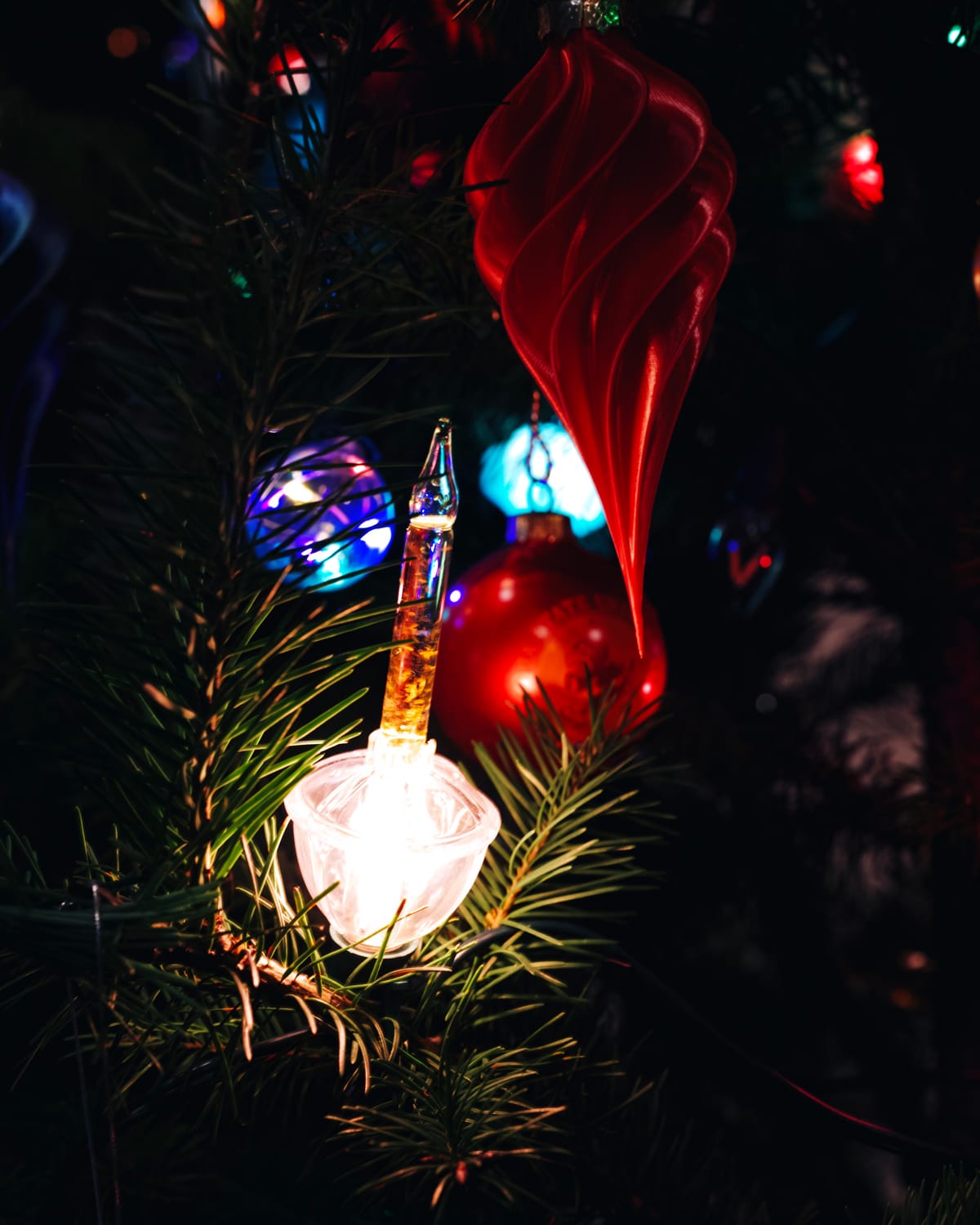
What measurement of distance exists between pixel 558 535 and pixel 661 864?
35 cm

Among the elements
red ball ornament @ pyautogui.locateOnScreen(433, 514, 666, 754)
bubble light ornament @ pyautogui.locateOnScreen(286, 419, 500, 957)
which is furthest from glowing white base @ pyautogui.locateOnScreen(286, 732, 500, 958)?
red ball ornament @ pyautogui.locateOnScreen(433, 514, 666, 754)

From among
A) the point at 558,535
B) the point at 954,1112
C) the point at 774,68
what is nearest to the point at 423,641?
the point at 558,535

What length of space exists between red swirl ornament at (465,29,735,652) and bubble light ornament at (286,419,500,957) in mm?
50

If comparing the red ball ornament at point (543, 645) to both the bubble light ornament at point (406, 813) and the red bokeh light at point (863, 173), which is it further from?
the red bokeh light at point (863, 173)

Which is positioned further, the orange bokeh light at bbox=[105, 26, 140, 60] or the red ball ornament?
the orange bokeh light at bbox=[105, 26, 140, 60]

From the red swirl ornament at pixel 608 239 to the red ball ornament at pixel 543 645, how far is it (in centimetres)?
13

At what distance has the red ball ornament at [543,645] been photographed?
0.40m

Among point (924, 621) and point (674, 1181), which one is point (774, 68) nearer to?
point (924, 621)

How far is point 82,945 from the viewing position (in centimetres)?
19

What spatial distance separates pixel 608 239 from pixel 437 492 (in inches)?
3.7

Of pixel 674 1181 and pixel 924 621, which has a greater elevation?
pixel 924 621

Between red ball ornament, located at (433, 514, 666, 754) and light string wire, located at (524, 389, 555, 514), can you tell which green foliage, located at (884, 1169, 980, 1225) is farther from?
light string wire, located at (524, 389, 555, 514)

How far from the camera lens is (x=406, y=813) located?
0.27 metres

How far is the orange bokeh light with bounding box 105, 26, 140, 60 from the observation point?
2.16ft
